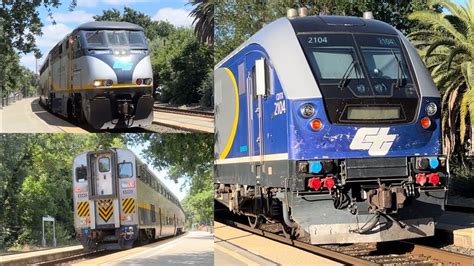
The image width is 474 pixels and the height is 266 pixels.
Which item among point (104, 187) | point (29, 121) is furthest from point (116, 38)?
point (104, 187)

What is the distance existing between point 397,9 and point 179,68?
2053cm

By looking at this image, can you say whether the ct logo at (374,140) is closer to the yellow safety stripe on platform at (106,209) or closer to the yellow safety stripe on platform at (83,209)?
the yellow safety stripe on platform at (106,209)

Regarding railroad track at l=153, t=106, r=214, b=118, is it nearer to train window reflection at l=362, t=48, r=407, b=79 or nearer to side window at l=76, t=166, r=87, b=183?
side window at l=76, t=166, r=87, b=183

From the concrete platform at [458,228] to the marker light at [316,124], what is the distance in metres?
3.35

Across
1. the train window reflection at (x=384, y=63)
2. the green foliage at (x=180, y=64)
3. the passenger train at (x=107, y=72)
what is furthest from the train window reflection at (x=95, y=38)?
the train window reflection at (x=384, y=63)

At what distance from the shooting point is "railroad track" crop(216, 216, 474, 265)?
8297 millimetres

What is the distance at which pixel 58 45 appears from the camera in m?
6.61

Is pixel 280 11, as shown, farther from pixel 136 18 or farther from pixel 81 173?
pixel 81 173

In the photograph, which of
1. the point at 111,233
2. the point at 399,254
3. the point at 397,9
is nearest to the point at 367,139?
the point at 399,254

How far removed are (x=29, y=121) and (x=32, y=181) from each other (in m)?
0.73

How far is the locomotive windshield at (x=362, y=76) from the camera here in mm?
8008

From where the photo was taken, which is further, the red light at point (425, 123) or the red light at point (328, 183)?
the red light at point (425, 123)


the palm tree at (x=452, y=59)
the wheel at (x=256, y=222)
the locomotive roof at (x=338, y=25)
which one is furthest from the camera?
the palm tree at (x=452, y=59)

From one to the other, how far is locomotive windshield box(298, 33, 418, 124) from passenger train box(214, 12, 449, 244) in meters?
0.01
